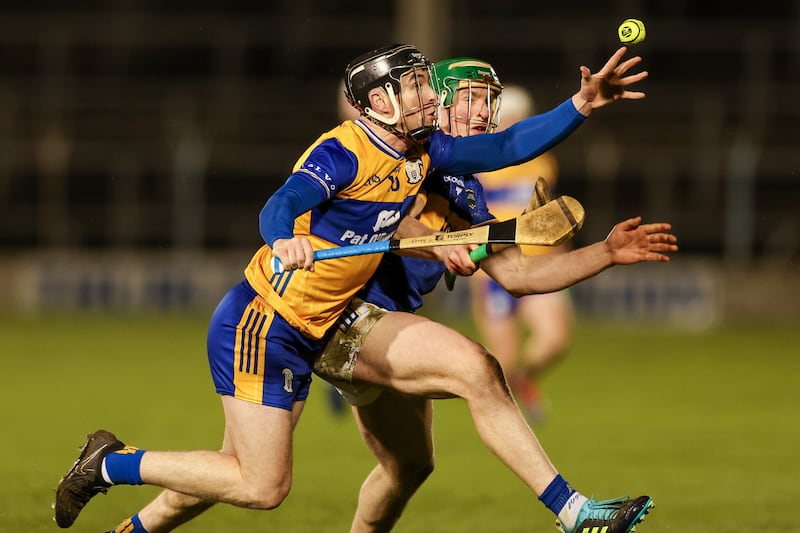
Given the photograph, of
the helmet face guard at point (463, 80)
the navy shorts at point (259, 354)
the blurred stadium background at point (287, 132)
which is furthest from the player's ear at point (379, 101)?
the blurred stadium background at point (287, 132)

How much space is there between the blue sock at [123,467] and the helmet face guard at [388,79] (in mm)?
1334

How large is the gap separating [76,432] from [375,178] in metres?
4.38

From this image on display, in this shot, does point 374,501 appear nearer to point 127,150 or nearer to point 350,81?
point 350,81

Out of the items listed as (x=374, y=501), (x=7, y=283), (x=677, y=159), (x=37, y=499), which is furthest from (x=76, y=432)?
(x=677, y=159)

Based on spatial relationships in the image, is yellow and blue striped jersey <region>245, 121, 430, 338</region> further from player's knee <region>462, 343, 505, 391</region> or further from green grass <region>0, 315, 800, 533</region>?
green grass <region>0, 315, 800, 533</region>

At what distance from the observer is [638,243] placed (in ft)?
14.8

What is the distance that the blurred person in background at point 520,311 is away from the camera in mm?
9086

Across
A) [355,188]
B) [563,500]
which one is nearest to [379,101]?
[355,188]

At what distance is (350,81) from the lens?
15.5 ft

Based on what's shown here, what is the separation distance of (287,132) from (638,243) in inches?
585

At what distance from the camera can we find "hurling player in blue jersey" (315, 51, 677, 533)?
444 centimetres

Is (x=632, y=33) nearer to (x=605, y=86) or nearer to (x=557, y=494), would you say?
(x=605, y=86)

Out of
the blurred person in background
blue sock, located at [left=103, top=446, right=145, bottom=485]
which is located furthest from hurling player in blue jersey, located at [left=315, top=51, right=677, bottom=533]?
the blurred person in background

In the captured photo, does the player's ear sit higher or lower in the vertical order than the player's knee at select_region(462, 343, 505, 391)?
higher
